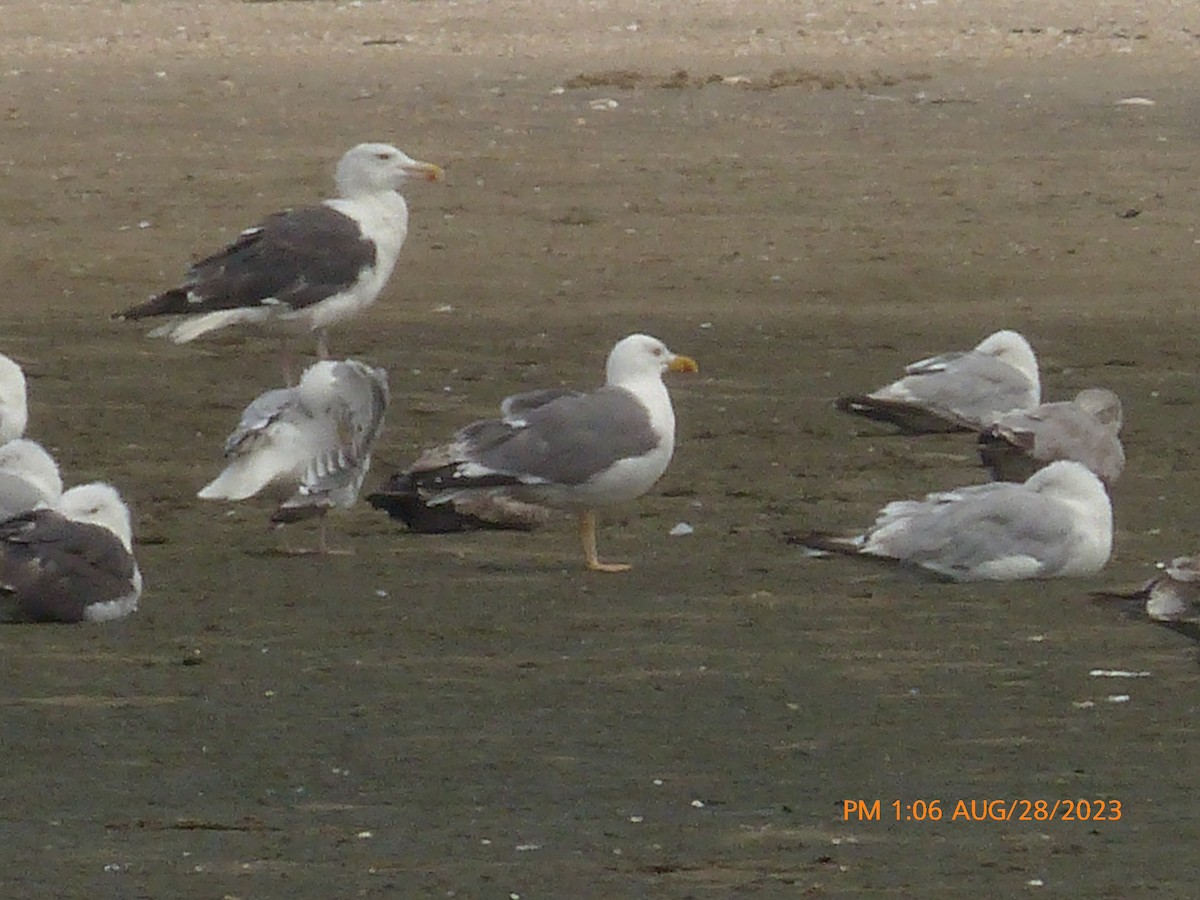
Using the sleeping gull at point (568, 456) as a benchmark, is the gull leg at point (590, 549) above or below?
below

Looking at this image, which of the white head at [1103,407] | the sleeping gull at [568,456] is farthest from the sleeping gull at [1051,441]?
the sleeping gull at [568,456]

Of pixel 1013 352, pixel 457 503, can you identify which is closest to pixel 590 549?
pixel 457 503

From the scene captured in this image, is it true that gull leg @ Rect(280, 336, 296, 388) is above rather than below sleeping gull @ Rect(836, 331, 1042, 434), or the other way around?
below

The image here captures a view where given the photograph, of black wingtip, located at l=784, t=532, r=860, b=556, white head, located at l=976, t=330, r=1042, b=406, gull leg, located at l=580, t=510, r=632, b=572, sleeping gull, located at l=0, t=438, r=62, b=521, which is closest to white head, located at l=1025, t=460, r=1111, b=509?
black wingtip, located at l=784, t=532, r=860, b=556

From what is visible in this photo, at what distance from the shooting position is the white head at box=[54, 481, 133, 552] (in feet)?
26.6

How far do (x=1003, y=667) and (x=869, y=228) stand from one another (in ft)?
29.2

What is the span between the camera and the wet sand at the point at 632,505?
19.4 feet

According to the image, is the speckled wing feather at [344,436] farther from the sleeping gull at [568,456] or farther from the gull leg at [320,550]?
the sleeping gull at [568,456]

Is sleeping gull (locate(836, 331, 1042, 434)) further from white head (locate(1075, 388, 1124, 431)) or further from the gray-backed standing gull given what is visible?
the gray-backed standing gull

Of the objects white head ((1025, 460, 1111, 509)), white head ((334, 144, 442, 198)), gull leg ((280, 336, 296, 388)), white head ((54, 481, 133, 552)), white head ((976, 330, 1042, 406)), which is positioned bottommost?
gull leg ((280, 336, 296, 388))

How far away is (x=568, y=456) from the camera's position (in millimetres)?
8633

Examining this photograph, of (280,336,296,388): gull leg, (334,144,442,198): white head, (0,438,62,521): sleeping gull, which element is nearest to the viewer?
(0,438,62,521): sleeping gull

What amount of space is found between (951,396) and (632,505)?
1.66 meters

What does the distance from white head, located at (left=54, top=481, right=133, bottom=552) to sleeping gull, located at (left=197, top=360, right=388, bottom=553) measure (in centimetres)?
66
